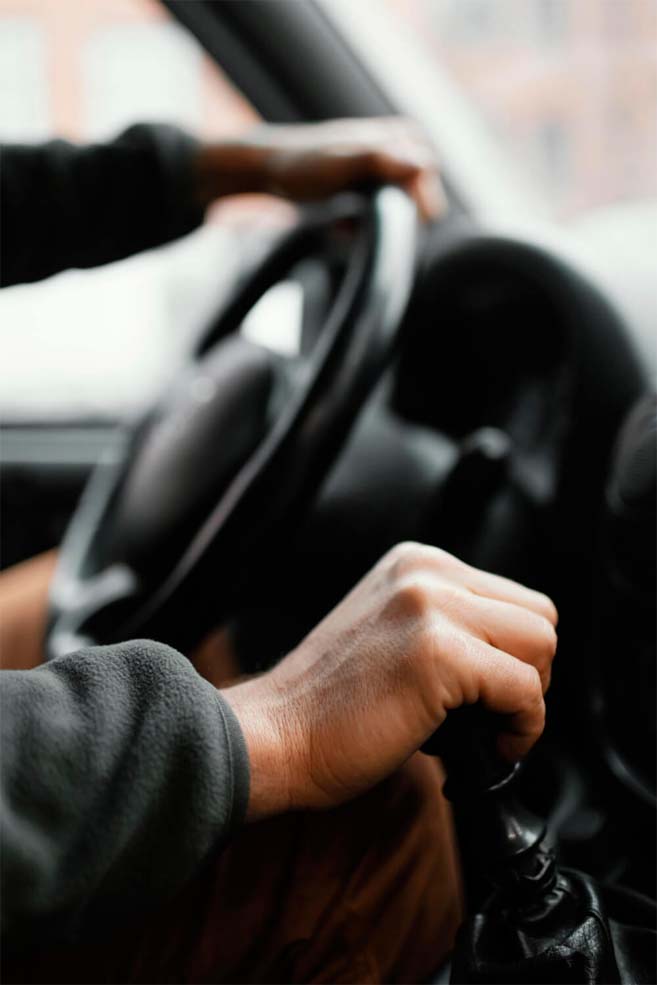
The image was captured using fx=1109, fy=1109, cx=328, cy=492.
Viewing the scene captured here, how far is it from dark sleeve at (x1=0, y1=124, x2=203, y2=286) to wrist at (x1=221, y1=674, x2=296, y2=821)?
0.61 metres

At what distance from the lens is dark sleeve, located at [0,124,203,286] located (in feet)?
3.20

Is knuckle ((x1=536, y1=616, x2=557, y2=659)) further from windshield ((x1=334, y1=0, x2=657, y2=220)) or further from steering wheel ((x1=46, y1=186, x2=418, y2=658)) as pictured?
windshield ((x1=334, y1=0, x2=657, y2=220))

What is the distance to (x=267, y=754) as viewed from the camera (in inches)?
19.5

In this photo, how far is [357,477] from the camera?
0.93 metres

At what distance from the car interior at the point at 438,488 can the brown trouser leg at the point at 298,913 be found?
0.12ft

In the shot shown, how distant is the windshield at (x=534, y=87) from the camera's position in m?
1.24

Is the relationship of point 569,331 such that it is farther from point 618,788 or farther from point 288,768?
point 288,768

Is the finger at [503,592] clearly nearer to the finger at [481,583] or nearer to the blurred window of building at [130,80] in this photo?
the finger at [481,583]

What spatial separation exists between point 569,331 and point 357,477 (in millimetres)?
210

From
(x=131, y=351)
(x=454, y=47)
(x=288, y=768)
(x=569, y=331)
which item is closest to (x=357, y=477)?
(x=569, y=331)

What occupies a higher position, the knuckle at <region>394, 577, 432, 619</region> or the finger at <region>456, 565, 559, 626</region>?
the knuckle at <region>394, 577, 432, 619</region>

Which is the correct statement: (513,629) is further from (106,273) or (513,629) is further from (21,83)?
(21,83)

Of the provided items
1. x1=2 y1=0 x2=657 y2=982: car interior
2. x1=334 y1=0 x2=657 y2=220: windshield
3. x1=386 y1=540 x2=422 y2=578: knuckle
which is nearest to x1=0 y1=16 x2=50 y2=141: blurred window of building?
x1=2 y1=0 x2=657 y2=982: car interior

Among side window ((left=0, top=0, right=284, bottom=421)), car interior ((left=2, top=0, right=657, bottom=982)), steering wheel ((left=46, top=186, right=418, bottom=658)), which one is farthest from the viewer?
side window ((left=0, top=0, right=284, bottom=421))
